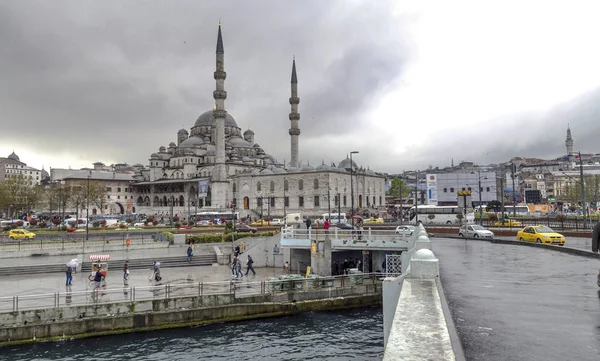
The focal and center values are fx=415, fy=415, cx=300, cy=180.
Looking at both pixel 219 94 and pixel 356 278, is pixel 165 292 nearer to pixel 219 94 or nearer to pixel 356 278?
pixel 356 278

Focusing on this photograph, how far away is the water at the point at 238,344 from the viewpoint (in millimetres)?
14194

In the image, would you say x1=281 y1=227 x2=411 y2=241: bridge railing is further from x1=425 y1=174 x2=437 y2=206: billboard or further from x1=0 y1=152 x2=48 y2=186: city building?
x1=0 y1=152 x2=48 y2=186: city building

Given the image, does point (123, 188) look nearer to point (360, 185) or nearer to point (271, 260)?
point (360, 185)

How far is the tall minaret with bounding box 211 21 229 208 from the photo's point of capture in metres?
65.4

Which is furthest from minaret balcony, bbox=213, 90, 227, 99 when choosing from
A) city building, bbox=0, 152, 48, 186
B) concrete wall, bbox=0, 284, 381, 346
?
city building, bbox=0, 152, 48, 186

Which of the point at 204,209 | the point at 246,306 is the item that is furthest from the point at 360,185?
the point at 246,306

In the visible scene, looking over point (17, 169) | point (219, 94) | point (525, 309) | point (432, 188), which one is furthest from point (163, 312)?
point (17, 169)

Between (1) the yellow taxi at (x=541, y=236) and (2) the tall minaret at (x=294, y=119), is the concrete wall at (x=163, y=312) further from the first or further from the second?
(2) the tall minaret at (x=294, y=119)

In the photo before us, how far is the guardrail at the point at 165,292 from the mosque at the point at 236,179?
35891 mm

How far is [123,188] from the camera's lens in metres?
90.6

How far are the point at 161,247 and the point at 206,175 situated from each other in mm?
52087

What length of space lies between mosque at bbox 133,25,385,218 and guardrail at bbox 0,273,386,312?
1413 inches

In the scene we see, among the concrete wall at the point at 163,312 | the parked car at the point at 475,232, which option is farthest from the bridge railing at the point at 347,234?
the parked car at the point at 475,232

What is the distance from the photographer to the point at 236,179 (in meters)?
76.2
